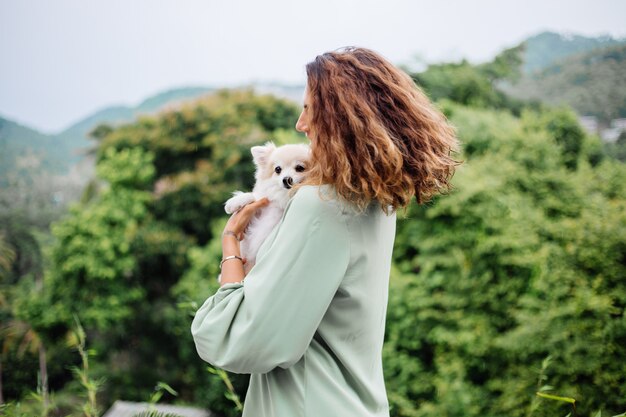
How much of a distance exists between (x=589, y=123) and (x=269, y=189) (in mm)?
12763

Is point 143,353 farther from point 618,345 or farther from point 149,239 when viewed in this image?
point 618,345

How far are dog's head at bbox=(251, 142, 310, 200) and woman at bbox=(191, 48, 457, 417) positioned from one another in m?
0.77

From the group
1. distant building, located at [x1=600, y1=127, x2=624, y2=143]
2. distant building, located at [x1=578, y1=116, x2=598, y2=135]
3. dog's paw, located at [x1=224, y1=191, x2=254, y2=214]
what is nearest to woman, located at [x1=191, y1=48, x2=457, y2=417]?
dog's paw, located at [x1=224, y1=191, x2=254, y2=214]

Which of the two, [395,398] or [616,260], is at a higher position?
[616,260]

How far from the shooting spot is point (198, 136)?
17578 millimetres

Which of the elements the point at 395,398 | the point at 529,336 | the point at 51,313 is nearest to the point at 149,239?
the point at 51,313

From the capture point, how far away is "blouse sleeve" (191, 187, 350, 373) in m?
1.07

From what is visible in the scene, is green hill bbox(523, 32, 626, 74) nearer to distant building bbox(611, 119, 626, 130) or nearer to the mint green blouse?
distant building bbox(611, 119, 626, 130)

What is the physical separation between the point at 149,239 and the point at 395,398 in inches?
401

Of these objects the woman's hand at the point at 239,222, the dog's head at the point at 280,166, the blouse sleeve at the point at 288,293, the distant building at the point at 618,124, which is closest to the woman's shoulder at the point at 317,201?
the blouse sleeve at the point at 288,293

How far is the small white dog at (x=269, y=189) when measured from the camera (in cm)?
175

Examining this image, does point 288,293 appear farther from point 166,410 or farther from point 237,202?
point 166,410

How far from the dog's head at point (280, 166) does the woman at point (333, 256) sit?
2.51 ft

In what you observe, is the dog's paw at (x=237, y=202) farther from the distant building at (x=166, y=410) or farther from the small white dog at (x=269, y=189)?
the distant building at (x=166, y=410)
